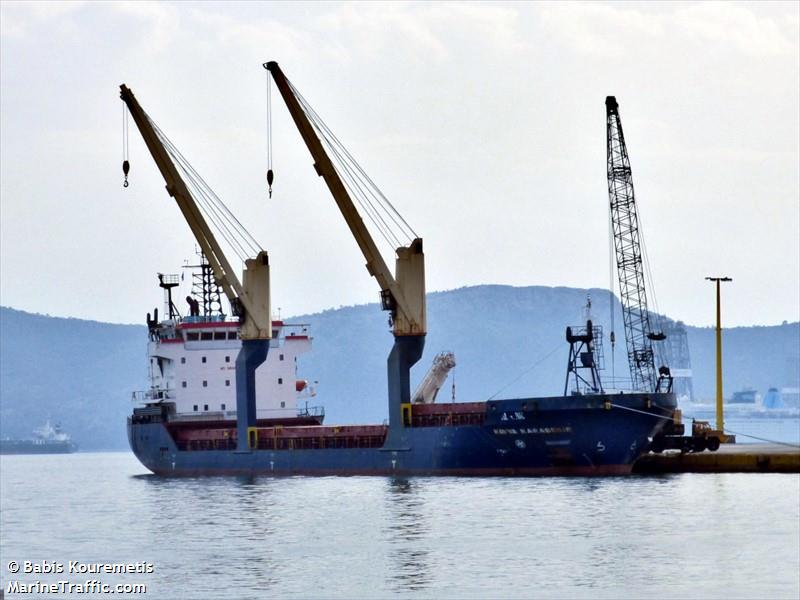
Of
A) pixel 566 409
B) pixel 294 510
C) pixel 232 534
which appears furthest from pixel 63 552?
pixel 566 409

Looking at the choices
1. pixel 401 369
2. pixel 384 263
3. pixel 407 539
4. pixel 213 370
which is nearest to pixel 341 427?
pixel 401 369

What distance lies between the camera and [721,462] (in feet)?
214

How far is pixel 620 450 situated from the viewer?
6391 centimetres

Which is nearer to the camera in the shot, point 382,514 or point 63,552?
point 63,552

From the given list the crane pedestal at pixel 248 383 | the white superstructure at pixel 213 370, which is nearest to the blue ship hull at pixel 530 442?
the crane pedestal at pixel 248 383

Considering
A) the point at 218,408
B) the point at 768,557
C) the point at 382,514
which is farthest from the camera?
the point at 218,408

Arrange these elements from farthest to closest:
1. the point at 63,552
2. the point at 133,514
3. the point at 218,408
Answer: the point at 218,408 < the point at 133,514 < the point at 63,552

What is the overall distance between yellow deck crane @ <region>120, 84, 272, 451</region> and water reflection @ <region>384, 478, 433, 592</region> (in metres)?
14.2

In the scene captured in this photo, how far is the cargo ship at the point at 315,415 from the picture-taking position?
6419 cm

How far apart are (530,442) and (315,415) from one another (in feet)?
66.3

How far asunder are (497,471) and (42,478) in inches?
1879

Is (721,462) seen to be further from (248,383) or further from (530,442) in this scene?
(248,383)

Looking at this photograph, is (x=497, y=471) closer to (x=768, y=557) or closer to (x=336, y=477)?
(x=336, y=477)

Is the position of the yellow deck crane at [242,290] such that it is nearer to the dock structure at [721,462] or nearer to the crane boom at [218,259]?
the crane boom at [218,259]
